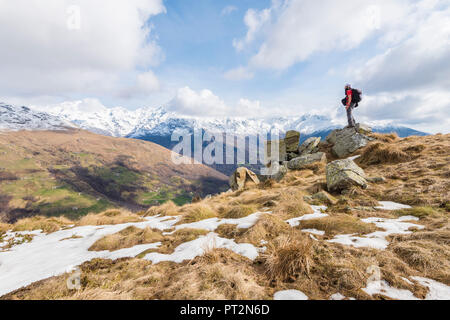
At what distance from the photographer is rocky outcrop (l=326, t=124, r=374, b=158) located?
17891mm

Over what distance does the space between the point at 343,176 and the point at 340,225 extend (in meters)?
4.86

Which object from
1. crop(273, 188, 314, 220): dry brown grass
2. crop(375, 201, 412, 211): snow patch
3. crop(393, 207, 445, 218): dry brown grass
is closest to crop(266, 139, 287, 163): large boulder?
crop(273, 188, 314, 220): dry brown grass

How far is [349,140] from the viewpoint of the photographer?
61.9ft

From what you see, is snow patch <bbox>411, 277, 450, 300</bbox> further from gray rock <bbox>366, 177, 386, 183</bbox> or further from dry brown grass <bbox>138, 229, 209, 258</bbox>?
gray rock <bbox>366, 177, 386, 183</bbox>

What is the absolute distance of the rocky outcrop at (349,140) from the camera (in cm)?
1789

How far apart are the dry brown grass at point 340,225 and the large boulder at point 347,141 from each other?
14.0 meters

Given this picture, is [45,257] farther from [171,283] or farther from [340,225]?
[340,225]

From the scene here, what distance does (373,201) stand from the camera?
8.00 meters

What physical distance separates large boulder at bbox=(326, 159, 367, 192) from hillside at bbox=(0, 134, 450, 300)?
48 cm

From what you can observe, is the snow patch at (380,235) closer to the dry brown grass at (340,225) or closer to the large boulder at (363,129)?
the dry brown grass at (340,225)

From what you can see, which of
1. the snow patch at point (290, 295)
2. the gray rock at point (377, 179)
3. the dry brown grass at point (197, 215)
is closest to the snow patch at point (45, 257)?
the dry brown grass at point (197, 215)

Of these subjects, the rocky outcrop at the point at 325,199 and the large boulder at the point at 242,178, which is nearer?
the rocky outcrop at the point at 325,199
